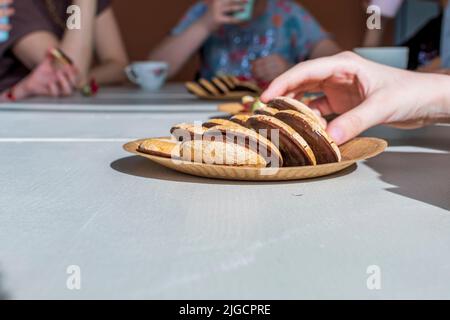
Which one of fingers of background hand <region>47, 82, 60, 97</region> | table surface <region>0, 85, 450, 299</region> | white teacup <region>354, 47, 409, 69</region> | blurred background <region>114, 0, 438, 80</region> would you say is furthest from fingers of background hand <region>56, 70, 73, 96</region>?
blurred background <region>114, 0, 438, 80</region>

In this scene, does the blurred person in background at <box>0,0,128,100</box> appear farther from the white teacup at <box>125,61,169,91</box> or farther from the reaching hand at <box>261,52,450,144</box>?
the reaching hand at <box>261,52,450,144</box>

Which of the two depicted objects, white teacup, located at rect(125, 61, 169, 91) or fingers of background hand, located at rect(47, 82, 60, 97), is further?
white teacup, located at rect(125, 61, 169, 91)

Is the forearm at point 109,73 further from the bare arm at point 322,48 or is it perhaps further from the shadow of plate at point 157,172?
the shadow of plate at point 157,172

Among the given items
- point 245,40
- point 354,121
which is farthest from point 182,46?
Result: point 354,121

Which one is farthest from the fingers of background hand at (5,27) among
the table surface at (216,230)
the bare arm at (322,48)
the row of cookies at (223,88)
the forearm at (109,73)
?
the table surface at (216,230)

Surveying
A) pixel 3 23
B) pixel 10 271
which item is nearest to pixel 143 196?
pixel 10 271
